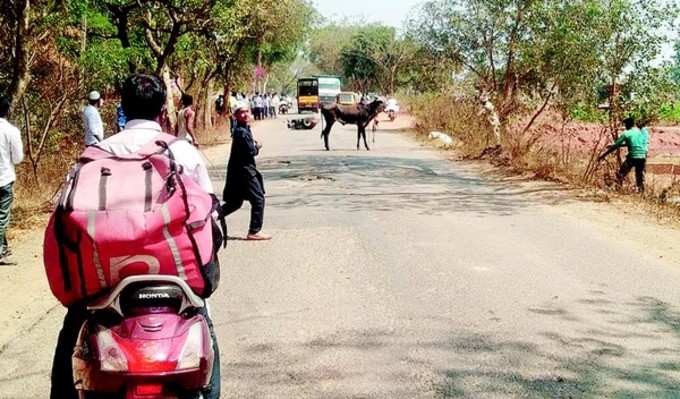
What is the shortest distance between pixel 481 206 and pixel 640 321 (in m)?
6.34

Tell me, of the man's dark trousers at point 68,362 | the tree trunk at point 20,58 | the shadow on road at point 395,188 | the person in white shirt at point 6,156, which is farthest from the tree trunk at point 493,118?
the man's dark trousers at point 68,362

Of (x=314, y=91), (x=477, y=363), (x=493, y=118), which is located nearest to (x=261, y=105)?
(x=314, y=91)

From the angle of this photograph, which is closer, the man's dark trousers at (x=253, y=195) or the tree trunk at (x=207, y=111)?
the man's dark trousers at (x=253, y=195)

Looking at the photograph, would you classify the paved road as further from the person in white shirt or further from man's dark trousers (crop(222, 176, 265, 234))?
the person in white shirt

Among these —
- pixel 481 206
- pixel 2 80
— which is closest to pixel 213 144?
pixel 2 80

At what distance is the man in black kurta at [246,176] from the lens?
9.33 m

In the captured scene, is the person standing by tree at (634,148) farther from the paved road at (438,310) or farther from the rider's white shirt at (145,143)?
the rider's white shirt at (145,143)

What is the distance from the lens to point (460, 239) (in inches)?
373

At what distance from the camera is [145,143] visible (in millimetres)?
3434

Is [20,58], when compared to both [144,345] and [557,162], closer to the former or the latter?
[144,345]

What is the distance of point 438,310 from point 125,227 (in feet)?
12.5

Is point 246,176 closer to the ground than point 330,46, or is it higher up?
closer to the ground

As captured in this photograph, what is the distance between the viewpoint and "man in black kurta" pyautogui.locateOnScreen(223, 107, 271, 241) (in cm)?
933

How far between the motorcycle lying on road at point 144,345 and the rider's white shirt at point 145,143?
1.89 feet
